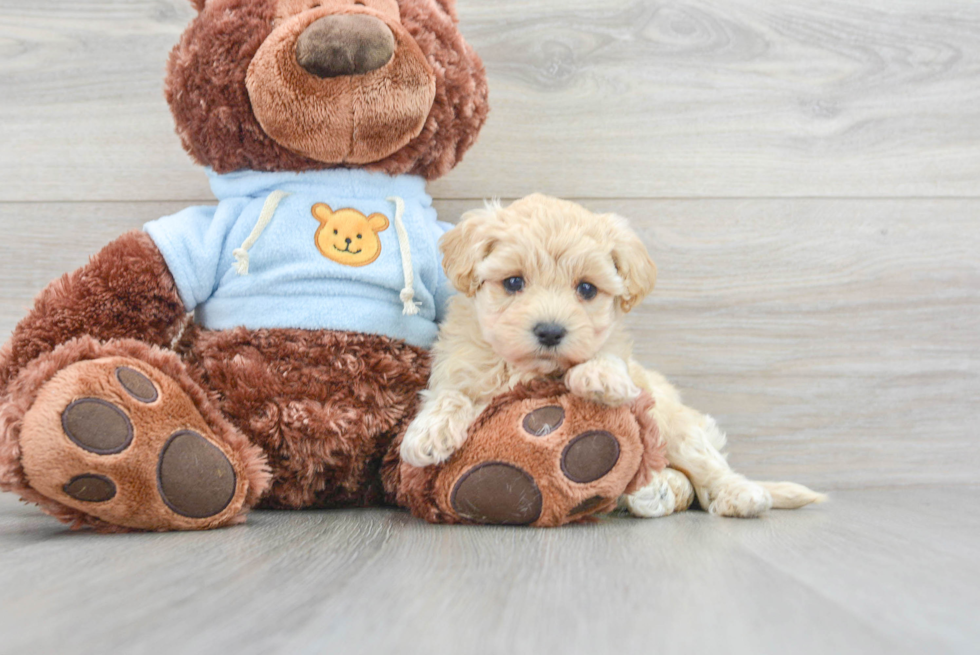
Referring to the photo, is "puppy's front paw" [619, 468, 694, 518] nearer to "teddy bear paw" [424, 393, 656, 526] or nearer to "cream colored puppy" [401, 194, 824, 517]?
"cream colored puppy" [401, 194, 824, 517]

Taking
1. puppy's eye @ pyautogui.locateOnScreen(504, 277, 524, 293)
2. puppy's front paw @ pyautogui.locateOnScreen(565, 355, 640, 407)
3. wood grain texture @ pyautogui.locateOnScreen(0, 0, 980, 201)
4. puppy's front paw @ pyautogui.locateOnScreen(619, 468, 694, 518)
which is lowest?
puppy's front paw @ pyautogui.locateOnScreen(619, 468, 694, 518)

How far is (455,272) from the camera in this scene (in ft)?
3.59

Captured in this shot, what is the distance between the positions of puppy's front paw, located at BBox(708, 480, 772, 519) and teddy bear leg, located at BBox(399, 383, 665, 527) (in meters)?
0.19

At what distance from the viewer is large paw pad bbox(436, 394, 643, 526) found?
3.18 ft

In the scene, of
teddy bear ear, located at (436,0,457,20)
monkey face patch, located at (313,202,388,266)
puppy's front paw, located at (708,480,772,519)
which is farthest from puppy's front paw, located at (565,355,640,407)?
teddy bear ear, located at (436,0,457,20)

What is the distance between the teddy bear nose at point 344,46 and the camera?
104cm

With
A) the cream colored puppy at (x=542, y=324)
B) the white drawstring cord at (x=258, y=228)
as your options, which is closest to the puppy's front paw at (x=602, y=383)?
the cream colored puppy at (x=542, y=324)

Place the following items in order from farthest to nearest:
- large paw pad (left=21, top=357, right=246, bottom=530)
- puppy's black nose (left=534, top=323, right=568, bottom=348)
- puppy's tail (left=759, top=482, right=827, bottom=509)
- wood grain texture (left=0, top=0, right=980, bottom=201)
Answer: wood grain texture (left=0, top=0, right=980, bottom=201) → puppy's tail (left=759, top=482, right=827, bottom=509) → puppy's black nose (left=534, top=323, right=568, bottom=348) → large paw pad (left=21, top=357, right=246, bottom=530)

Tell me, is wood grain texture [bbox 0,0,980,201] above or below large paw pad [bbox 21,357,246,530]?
above

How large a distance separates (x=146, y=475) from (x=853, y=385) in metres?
1.26

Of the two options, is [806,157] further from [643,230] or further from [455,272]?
[455,272]

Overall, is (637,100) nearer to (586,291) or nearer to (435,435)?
(586,291)

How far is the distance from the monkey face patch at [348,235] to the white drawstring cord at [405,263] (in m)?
0.02

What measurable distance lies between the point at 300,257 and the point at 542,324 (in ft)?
1.28
